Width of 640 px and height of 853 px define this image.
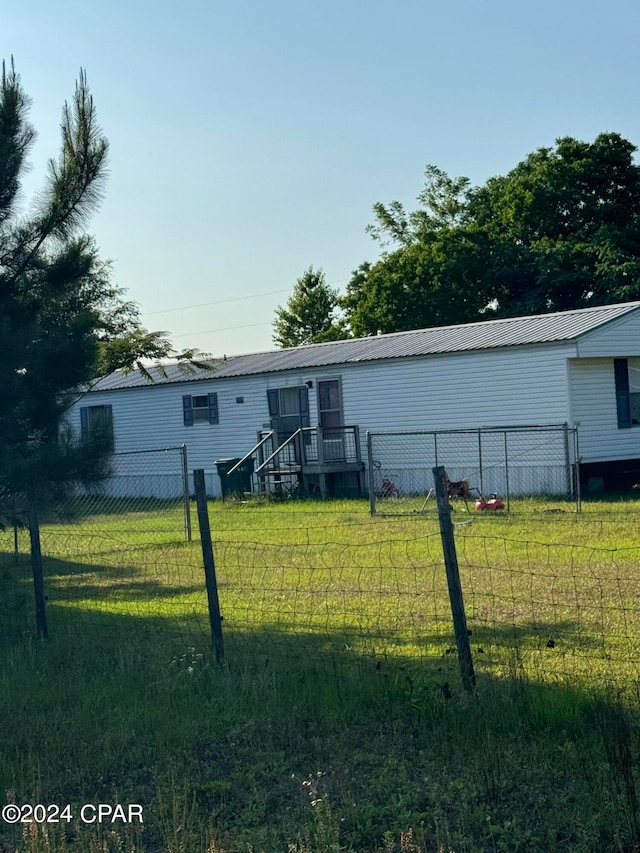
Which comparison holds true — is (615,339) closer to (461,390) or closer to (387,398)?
(461,390)

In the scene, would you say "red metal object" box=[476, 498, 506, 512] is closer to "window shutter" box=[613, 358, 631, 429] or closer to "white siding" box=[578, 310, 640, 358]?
"white siding" box=[578, 310, 640, 358]

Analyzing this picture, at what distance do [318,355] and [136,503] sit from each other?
23.7 feet

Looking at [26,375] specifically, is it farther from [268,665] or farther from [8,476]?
[268,665]

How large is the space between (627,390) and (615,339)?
4.94 ft

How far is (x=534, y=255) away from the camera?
40.0 metres

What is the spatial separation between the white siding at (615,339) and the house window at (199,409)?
11.2 m

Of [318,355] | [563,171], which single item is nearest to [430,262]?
[563,171]

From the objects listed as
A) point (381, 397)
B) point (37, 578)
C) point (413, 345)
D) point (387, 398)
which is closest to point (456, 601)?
point (37, 578)

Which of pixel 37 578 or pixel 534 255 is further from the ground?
pixel 534 255

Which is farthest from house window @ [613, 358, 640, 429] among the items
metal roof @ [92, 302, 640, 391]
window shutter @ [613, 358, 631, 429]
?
metal roof @ [92, 302, 640, 391]

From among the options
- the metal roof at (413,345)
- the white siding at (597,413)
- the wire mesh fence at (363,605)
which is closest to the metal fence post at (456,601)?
the wire mesh fence at (363,605)

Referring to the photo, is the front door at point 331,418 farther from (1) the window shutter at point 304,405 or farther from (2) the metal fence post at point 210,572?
(2) the metal fence post at point 210,572

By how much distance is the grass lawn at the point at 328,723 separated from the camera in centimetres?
458

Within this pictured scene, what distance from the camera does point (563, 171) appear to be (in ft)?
131
